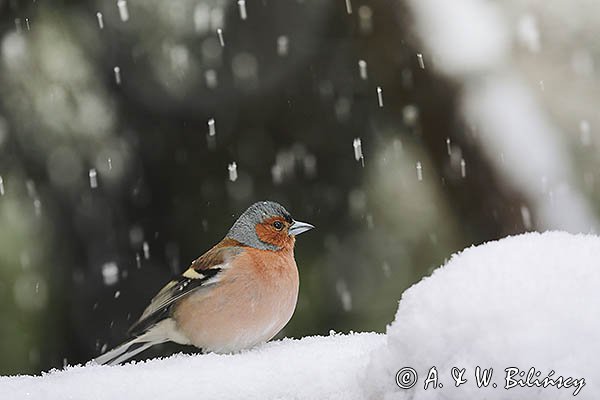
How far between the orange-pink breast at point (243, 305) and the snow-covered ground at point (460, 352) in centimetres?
115

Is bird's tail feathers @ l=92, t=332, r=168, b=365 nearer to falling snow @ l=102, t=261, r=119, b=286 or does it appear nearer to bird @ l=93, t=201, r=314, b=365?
bird @ l=93, t=201, r=314, b=365

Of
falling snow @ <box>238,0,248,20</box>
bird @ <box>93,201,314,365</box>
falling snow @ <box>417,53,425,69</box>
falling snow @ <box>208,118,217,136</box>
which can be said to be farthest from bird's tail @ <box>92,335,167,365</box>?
falling snow @ <box>238,0,248,20</box>

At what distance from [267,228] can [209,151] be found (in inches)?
43.6

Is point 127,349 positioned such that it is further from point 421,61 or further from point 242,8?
point 242,8

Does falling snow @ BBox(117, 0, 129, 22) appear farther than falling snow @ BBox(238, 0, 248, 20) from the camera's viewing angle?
No

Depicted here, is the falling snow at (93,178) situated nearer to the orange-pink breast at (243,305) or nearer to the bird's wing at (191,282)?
the bird's wing at (191,282)

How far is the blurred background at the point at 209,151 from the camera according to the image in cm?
392

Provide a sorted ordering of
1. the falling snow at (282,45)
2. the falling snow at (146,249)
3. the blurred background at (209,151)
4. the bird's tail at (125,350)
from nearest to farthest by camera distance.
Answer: the bird's tail at (125,350), the blurred background at (209,151), the falling snow at (146,249), the falling snow at (282,45)

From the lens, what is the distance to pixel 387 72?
13.6ft

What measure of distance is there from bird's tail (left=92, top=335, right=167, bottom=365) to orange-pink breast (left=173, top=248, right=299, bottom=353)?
148 mm

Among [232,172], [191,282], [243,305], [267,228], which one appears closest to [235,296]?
[243,305]

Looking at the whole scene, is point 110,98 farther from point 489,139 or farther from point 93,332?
point 489,139

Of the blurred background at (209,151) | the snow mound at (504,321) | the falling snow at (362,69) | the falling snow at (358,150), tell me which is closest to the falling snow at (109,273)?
the blurred background at (209,151)

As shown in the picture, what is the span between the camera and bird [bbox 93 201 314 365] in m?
2.86
